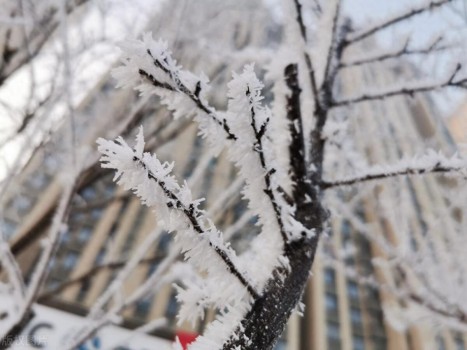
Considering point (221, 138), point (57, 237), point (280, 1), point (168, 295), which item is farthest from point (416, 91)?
point (168, 295)

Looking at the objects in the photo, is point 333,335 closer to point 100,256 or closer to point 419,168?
point 100,256

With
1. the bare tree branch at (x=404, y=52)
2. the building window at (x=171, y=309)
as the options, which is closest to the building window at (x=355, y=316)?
the building window at (x=171, y=309)

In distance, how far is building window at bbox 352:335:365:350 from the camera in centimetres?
2269

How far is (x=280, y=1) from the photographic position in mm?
1361

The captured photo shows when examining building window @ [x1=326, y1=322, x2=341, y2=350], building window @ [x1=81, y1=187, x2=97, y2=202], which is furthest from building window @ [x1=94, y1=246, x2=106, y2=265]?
A: building window @ [x1=326, y1=322, x2=341, y2=350]

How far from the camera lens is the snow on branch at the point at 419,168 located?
107cm

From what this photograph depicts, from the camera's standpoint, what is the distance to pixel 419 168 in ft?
3.64

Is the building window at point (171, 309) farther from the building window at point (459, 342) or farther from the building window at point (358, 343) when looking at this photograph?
the building window at point (459, 342)

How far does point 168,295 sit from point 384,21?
69.8 feet

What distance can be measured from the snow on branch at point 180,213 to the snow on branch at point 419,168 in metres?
0.54

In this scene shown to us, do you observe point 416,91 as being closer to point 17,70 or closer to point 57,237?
point 57,237

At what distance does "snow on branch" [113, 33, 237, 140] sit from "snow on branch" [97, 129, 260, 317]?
0.15 m

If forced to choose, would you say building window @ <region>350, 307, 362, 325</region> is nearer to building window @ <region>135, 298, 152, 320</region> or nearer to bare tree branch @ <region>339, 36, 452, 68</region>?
building window @ <region>135, 298, 152, 320</region>

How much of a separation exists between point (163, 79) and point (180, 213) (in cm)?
27
